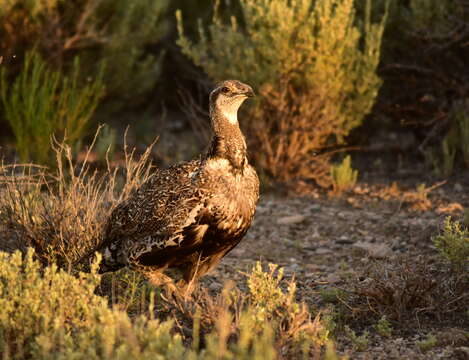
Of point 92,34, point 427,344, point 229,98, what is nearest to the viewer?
point 427,344

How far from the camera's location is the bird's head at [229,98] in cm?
456

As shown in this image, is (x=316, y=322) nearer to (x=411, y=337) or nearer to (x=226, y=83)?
(x=411, y=337)

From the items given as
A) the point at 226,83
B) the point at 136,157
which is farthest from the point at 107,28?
the point at 226,83

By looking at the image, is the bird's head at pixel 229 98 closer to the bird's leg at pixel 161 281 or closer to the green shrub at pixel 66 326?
the bird's leg at pixel 161 281

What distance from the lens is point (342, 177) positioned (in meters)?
7.14

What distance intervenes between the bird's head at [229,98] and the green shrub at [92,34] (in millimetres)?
3628

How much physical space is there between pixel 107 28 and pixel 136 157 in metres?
1.57

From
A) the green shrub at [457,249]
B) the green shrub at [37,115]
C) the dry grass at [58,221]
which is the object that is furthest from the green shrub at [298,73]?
the green shrub at [457,249]

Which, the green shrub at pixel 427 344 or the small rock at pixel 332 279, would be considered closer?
the green shrub at pixel 427 344

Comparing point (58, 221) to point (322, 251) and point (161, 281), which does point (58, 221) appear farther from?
point (322, 251)

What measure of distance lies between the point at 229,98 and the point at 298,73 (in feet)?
9.33

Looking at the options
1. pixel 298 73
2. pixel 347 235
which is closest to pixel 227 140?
pixel 347 235

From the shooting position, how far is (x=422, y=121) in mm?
7473

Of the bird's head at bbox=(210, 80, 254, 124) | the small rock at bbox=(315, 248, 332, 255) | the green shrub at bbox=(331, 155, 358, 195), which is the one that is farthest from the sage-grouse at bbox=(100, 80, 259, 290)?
the green shrub at bbox=(331, 155, 358, 195)
